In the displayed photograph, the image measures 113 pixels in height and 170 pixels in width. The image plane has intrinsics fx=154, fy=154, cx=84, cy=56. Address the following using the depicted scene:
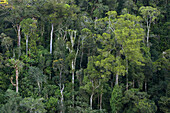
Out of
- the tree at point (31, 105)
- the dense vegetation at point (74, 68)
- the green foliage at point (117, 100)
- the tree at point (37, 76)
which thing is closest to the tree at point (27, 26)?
the dense vegetation at point (74, 68)

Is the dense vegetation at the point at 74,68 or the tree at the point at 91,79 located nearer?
the dense vegetation at the point at 74,68

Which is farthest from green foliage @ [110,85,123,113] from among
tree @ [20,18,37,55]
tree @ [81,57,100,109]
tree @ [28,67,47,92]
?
tree @ [20,18,37,55]

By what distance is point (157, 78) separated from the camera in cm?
1653

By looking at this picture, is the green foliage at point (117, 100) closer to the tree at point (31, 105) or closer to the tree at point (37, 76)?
the tree at point (31, 105)

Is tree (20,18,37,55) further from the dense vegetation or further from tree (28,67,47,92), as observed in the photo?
tree (28,67,47,92)

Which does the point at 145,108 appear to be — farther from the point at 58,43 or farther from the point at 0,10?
the point at 0,10

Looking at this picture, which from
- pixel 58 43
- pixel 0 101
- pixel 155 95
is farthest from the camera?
pixel 58 43

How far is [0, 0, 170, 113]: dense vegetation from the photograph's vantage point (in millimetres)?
13352

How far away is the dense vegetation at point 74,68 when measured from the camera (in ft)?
43.8

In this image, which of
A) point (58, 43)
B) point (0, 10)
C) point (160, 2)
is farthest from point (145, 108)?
point (160, 2)

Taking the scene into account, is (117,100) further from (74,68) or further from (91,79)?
(74,68)

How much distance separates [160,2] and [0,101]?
26601 millimetres

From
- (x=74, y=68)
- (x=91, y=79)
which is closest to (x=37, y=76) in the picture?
(x=74, y=68)

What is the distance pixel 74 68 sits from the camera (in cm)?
1539
